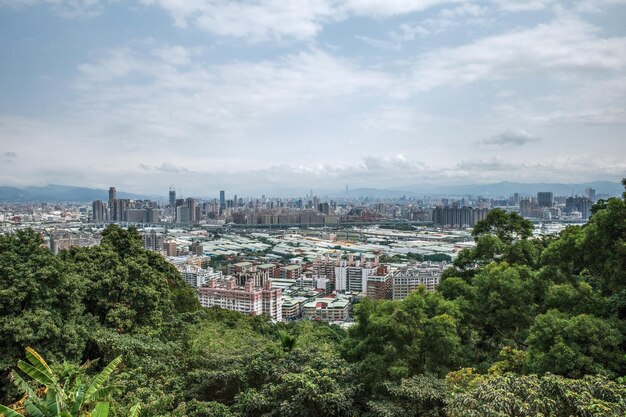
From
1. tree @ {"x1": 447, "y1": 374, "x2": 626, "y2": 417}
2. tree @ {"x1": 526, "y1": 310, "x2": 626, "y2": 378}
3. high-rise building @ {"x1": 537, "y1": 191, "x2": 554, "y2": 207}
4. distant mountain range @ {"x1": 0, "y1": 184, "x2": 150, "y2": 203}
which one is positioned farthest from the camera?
distant mountain range @ {"x1": 0, "y1": 184, "x2": 150, "y2": 203}

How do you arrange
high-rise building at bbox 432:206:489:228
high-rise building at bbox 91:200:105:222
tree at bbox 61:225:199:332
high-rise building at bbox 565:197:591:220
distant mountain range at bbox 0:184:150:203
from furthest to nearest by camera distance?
distant mountain range at bbox 0:184:150:203 < high-rise building at bbox 91:200:105:222 < high-rise building at bbox 432:206:489:228 < high-rise building at bbox 565:197:591:220 < tree at bbox 61:225:199:332

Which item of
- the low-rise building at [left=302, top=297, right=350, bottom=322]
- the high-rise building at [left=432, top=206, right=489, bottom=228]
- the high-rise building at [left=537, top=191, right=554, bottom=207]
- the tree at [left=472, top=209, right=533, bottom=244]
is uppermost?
the high-rise building at [left=537, top=191, right=554, bottom=207]

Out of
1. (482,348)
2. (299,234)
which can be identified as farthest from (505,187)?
(482,348)

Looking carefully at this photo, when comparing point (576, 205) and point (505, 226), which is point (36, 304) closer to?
point (505, 226)

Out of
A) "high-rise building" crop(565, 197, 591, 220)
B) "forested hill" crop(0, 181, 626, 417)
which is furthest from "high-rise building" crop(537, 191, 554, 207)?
"forested hill" crop(0, 181, 626, 417)

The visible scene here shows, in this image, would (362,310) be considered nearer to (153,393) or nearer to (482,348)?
(482,348)

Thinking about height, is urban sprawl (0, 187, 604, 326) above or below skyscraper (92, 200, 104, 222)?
below

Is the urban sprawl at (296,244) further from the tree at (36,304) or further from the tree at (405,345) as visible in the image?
the tree at (405,345)

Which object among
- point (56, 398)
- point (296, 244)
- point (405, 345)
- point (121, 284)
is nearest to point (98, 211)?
point (296, 244)

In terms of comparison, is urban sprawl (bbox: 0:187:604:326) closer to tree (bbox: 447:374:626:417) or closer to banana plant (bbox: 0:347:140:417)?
banana plant (bbox: 0:347:140:417)
